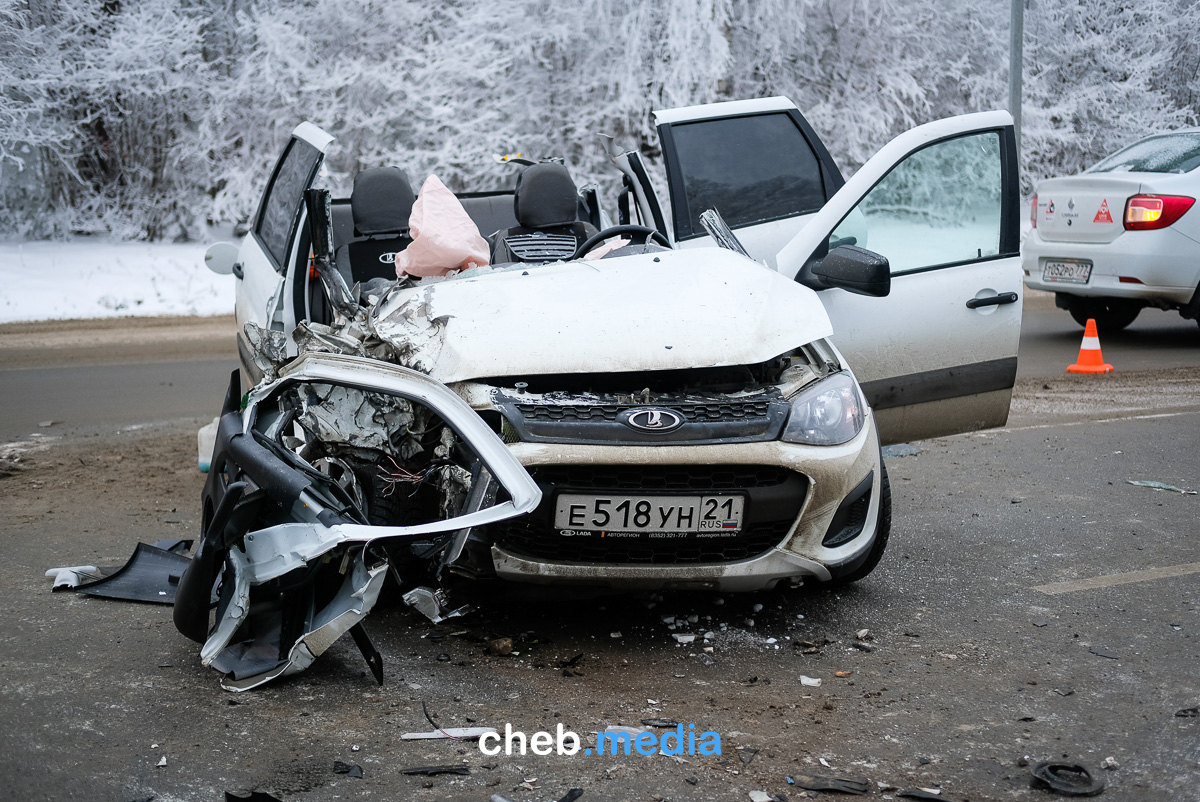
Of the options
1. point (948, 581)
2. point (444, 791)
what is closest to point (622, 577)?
point (444, 791)

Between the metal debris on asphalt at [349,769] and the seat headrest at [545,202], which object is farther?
the seat headrest at [545,202]

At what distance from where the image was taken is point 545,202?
5.54 m

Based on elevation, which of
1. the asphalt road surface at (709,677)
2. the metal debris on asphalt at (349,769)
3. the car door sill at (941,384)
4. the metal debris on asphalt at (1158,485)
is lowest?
the metal debris on asphalt at (1158,485)

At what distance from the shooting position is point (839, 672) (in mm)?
3473

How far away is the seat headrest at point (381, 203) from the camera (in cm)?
559

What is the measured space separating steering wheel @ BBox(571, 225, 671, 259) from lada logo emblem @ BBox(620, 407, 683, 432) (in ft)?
4.64

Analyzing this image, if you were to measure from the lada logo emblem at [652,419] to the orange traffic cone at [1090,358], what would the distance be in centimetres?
617

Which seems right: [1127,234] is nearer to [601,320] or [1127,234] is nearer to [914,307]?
[914,307]

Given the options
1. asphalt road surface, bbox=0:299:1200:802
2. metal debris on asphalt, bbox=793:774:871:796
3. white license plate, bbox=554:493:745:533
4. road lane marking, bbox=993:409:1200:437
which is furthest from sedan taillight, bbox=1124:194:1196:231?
metal debris on asphalt, bbox=793:774:871:796

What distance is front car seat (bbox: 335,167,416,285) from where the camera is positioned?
5590 millimetres

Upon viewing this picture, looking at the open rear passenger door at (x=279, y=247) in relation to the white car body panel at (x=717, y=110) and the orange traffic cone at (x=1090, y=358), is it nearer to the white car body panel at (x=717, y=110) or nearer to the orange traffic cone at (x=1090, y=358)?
the white car body panel at (x=717, y=110)

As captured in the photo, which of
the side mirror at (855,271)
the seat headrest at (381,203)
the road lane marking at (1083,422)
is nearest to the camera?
the side mirror at (855,271)

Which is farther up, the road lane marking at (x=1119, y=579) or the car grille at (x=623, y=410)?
the car grille at (x=623, y=410)

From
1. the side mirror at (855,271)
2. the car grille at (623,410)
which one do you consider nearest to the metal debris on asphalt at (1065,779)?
the car grille at (623,410)
